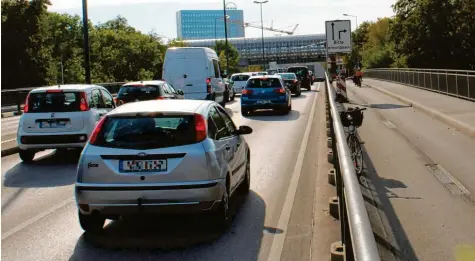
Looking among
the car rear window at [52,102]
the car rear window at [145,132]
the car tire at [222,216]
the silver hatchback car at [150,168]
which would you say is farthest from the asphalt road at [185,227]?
the car rear window at [52,102]

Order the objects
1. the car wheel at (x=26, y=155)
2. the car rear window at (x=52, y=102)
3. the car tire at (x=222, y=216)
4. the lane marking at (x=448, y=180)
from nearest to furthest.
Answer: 1. the car tire at (x=222, y=216)
2. the lane marking at (x=448, y=180)
3. the car rear window at (x=52, y=102)
4. the car wheel at (x=26, y=155)

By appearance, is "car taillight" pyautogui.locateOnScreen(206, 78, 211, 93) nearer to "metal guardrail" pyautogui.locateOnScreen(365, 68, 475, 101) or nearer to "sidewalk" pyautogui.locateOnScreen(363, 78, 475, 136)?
"sidewalk" pyautogui.locateOnScreen(363, 78, 475, 136)

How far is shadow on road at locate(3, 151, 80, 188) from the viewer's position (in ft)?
32.8

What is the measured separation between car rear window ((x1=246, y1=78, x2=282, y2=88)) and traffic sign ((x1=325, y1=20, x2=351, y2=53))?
4.47 meters

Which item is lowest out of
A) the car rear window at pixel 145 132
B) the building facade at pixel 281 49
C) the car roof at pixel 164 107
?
the car rear window at pixel 145 132

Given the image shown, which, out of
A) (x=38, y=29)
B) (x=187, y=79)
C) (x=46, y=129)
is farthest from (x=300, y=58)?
(x=46, y=129)

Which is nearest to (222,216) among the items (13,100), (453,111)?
(453,111)

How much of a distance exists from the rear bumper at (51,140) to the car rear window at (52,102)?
1.77ft

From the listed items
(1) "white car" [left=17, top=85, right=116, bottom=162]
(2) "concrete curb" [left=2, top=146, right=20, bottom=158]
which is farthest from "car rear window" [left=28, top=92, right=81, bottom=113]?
(2) "concrete curb" [left=2, top=146, right=20, bottom=158]

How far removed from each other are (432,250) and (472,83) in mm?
18085

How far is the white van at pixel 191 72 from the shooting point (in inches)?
971

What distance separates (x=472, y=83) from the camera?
2222cm

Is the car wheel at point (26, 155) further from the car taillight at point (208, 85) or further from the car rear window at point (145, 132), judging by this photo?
the car taillight at point (208, 85)

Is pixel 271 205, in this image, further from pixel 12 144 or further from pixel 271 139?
pixel 12 144
